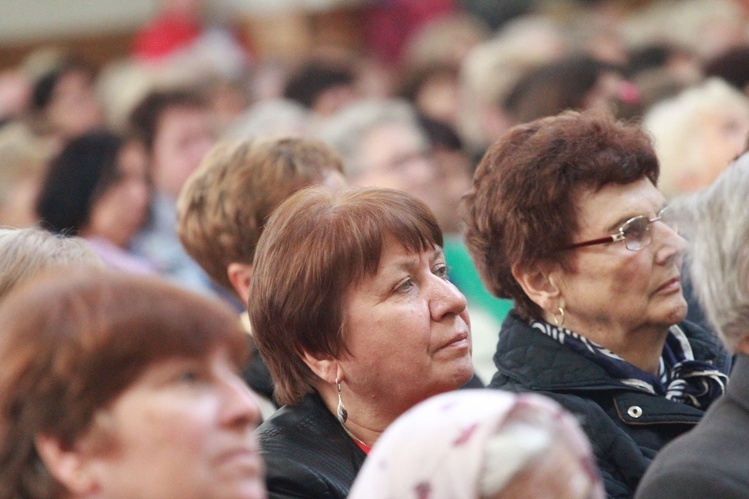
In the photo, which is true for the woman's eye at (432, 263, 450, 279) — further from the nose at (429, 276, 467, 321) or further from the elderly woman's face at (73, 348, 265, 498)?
the elderly woman's face at (73, 348, 265, 498)

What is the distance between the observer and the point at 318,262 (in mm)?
2748

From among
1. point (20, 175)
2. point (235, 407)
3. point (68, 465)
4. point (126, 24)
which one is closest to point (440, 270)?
point (235, 407)

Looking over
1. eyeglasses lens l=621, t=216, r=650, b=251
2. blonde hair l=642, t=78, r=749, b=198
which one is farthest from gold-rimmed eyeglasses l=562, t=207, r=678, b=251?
blonde hair l=642, t=78, r=749, b=198

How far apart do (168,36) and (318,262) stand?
345 inches

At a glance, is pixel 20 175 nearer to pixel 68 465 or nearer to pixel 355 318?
pixel 355 318

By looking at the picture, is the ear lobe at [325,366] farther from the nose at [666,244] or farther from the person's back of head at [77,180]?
the person's back of head at [77,180]

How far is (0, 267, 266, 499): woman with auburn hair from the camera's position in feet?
Answer: 5.85

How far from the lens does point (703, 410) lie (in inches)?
118

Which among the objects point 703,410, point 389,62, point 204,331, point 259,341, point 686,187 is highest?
point 204,331

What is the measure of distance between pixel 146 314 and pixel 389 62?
9.84m

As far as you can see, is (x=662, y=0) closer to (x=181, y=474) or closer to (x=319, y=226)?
(x=319, y=226)

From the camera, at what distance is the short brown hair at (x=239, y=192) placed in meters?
3.55

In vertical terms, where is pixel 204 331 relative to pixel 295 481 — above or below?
above

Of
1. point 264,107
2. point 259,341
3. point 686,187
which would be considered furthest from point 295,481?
point 264,107
